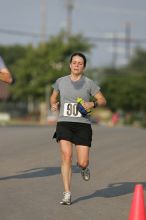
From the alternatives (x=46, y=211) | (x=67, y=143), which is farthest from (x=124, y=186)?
(x=46, y=211)

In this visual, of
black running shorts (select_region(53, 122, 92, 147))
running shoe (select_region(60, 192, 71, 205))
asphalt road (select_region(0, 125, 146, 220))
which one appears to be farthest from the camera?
black running shorts (select_region(53, 122, 92, 147))

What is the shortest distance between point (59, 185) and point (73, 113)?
2.23 m

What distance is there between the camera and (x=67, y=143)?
372 inches

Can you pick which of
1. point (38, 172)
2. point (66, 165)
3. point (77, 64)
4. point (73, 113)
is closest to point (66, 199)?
point (66, 165)

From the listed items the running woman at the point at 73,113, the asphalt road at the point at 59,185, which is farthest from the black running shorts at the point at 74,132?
the asphalt road at the point at 59,185

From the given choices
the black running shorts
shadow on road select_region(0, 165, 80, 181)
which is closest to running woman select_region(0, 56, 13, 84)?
the black running shorts

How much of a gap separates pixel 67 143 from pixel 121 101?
75.7 metres

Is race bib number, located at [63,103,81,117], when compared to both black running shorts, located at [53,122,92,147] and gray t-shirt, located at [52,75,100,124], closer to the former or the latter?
gray t-shirt, located at [52,75,100,124]

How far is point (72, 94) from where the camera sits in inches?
369

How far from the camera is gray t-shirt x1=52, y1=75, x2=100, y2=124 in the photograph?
9359 millimetres

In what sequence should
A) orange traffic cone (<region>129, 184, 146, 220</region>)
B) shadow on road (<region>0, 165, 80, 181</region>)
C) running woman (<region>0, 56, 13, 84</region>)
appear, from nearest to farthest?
orange traffic cone (<region>129, 184, 146, 220</region>)
running woman (<region>0, 56, 13, 84</region>)
shadow on road (<region>0, 165, 80, 181</region>)

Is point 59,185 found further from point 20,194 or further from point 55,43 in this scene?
point 55,43

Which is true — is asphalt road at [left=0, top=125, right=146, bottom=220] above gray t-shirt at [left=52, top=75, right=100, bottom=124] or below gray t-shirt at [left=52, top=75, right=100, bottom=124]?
below

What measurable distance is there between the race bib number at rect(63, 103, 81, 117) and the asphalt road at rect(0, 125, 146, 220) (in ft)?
3.60
